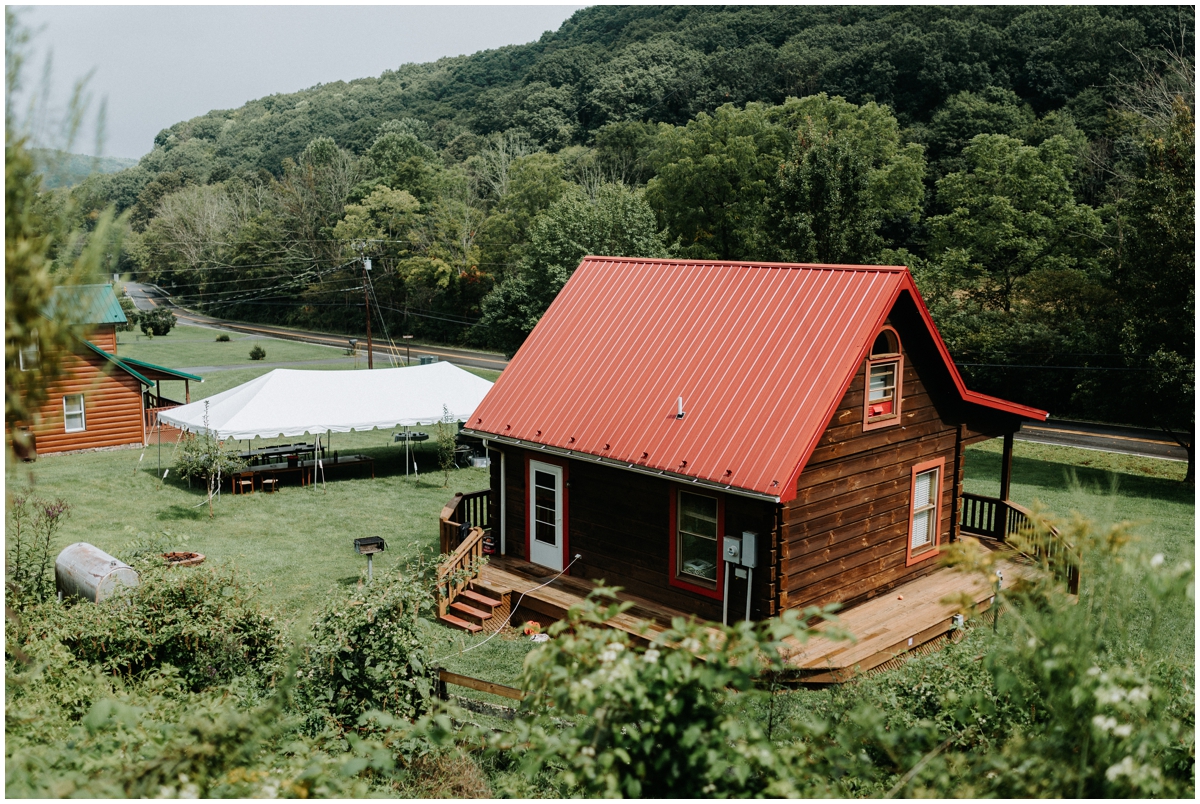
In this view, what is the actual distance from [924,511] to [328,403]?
606 inches

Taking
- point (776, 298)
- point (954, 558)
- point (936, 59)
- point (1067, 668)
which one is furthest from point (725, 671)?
point (936, 59)

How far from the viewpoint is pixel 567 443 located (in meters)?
14.2

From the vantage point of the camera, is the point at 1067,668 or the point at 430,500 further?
the point at 430,500

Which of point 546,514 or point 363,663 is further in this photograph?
point 546,514

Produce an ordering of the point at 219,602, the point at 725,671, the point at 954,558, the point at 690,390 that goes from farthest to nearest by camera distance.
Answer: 1. the point at 690,390
2. the point at 219,602
3. the point at 954,558
4. the point at 725,671

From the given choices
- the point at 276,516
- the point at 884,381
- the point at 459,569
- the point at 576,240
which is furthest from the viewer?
the point at 576,240

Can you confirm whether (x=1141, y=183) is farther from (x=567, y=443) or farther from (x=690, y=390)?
(x=567, y=443)

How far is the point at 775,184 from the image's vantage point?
3903 centimetres

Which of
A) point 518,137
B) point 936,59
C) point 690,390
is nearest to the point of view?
point 690,390

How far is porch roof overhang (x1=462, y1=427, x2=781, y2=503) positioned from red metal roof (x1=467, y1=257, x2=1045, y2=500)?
0.22 ft

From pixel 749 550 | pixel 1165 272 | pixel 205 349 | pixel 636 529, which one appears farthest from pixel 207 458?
pixel 205 349

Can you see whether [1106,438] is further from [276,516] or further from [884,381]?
[276,516]

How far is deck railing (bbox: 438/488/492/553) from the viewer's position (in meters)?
16.0

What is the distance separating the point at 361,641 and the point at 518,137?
81705 millimetres
